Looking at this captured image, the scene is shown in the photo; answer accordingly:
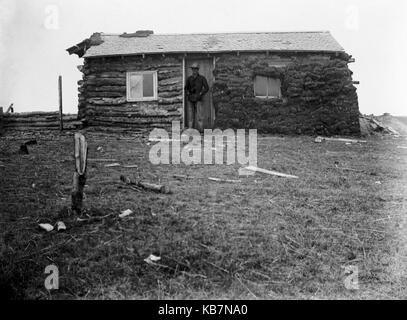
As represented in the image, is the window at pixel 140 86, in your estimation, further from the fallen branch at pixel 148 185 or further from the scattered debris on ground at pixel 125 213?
the scattered debris on ground at pixel 125 213

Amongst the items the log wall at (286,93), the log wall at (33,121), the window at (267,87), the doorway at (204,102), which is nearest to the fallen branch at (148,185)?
the log wall at (286,93)

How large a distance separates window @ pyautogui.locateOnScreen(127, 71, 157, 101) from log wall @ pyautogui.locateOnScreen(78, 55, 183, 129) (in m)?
0.20

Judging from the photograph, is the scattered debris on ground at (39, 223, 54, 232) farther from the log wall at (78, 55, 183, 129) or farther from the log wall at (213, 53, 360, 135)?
the log wall at (78, 55, 183, 129)

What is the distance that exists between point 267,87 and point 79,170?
11.7 meters

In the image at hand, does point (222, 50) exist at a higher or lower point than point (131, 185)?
higher

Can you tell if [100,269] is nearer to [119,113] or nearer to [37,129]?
[119,113]

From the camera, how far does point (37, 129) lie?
55.8 feet

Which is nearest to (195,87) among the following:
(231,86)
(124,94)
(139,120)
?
(231,86)

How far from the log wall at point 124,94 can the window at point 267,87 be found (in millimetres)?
2975

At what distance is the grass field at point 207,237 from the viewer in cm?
367

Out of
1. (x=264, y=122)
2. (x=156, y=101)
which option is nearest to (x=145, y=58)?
(x=156, y=101)

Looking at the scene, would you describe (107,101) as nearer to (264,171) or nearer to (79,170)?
(264,171)

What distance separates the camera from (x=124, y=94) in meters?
15.9
